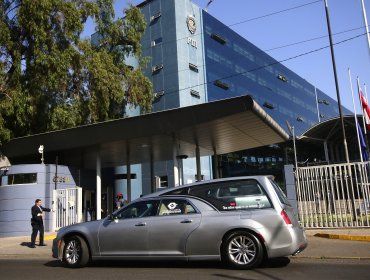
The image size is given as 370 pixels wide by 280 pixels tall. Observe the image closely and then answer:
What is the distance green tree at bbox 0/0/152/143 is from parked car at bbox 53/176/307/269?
561 inches

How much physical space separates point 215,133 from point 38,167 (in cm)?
803

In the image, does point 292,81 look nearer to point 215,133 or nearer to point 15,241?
point 215,133

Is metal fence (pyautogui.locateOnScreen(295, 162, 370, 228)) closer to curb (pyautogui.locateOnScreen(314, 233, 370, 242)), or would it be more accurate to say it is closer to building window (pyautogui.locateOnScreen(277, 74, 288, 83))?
curb (pyautogui.locateOnScreen(314, 233, 370, 242))

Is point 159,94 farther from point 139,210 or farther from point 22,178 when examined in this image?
point 139,210

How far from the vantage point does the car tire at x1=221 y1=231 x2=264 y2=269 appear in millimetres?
8234

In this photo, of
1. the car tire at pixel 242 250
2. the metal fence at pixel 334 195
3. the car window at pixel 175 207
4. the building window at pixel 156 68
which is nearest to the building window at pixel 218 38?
the building window at pixel 156 68

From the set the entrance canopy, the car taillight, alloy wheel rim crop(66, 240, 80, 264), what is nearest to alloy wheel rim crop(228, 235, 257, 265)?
the car taillight

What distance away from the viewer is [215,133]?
19.0 meters

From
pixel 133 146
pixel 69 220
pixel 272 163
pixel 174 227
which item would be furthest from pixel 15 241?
pixel 272 163

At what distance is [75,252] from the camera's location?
9609 mm

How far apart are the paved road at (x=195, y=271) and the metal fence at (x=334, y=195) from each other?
16.7ft

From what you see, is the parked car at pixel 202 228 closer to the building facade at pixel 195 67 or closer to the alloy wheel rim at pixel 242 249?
the alloy wheel rim at pixel 242 249

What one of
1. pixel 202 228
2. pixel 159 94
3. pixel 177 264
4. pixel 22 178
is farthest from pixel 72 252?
pixel 159 94

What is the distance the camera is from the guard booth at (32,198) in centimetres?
1922
